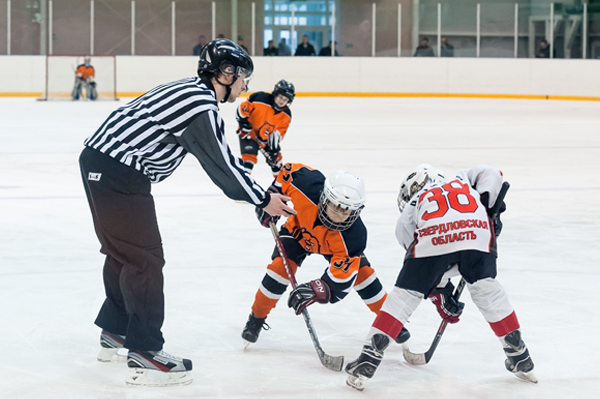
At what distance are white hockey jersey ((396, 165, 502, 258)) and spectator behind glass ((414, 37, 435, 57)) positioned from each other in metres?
15.8

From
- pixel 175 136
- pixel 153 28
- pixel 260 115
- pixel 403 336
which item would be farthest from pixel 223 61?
pixel 153 28

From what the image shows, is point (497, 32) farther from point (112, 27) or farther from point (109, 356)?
point (109, 356)

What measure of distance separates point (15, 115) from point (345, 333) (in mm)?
10457

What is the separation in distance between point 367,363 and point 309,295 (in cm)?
29

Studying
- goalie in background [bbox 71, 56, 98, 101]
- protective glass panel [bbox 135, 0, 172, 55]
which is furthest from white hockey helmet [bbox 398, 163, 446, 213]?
protective glass panel [bbox 135, 0, 172, 55]

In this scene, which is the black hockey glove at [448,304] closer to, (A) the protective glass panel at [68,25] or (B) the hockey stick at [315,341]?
(B) the hockey stick at [315,341]

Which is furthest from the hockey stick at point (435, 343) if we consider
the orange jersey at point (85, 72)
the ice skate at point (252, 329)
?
the orange jersey at point (85, 72)

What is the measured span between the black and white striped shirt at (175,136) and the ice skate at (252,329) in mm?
558

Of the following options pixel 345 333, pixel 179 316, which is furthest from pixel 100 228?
pixel 345 333

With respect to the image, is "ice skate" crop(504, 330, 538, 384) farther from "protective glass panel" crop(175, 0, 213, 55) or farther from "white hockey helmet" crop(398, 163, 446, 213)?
"protective glass panel" crop(175, 0, 213, 55)

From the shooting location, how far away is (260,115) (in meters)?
6.16

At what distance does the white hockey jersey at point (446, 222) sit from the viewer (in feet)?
7.28

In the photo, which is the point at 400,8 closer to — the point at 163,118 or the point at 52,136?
the point at 52,136

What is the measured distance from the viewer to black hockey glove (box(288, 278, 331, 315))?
238 cm
